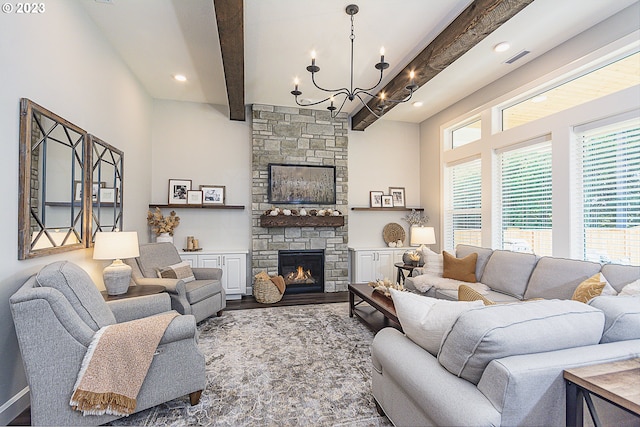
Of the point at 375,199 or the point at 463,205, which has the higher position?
the point at 375,199

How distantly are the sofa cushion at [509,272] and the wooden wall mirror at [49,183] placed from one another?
164 inches

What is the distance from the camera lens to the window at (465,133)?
15.7ft

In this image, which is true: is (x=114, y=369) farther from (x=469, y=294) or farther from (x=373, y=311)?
(x=373, y=311)

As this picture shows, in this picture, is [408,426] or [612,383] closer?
[612,383]

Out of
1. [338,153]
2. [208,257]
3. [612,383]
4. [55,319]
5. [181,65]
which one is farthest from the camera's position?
[338,153]

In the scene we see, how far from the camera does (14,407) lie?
1.95 metres

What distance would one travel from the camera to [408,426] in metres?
1.52

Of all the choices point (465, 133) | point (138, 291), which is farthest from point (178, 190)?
point (465, 133)

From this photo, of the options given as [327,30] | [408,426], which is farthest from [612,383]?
[327,30]

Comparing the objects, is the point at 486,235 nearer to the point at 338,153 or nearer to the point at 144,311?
the point at 338,153

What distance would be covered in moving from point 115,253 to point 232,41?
85.3 inches

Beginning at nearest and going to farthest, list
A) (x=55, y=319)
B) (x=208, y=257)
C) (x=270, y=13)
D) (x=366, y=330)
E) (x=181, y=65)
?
1. (x=55, y=319)
2. (x=270, y=13)
3. (x=366, y=330)
4. (x=181, y=65)
5. (x=208, y=257)

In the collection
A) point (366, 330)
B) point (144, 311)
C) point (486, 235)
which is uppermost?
point (486, 235)

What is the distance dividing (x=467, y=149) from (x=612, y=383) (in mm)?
4202
